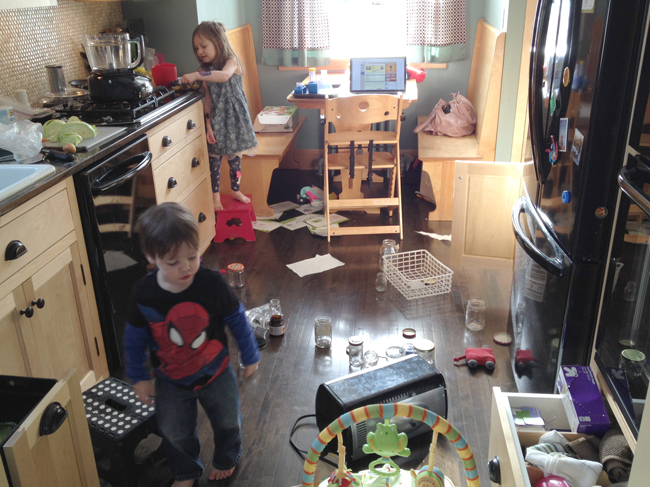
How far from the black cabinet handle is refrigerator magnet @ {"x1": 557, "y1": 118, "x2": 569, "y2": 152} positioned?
1.50 meters

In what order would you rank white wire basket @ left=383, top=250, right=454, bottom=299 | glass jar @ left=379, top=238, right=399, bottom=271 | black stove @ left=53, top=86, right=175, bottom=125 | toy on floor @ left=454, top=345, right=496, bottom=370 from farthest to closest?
glass jar @ left=379, top=238, right=399, bottom=271 → white wire basket @ left=383, top=250, right=454, bottom=299 → black stove @ left=53, top=86, right=175, bottom=125 → toy on floor @ left=454, top=345, right=496, bottom=370

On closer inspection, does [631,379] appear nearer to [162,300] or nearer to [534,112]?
[534,112]

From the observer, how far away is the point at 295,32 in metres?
4.78

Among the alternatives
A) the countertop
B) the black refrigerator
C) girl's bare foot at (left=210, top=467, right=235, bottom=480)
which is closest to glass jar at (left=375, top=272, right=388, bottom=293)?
the black refrigerator

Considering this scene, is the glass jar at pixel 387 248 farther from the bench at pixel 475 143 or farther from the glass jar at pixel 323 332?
the glass jar at pixel 323 332

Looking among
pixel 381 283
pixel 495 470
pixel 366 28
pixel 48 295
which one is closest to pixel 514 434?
pixel 495 470

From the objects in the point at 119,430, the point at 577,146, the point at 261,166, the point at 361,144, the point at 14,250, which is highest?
the point at 577,146

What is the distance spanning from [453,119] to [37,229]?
3.25m

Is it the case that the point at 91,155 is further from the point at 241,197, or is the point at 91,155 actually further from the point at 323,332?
the point at 241,197

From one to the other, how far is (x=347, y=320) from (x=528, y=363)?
0.93 metres

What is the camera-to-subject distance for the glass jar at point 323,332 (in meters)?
2.57

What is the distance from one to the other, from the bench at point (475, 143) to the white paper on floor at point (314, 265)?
921mm

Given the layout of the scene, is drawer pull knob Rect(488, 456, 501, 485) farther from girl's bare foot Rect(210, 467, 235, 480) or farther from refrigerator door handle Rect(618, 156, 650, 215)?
girl's bare foot Rect(210, 467, 235, 480)

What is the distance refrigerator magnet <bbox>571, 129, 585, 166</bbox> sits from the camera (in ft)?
5.24
